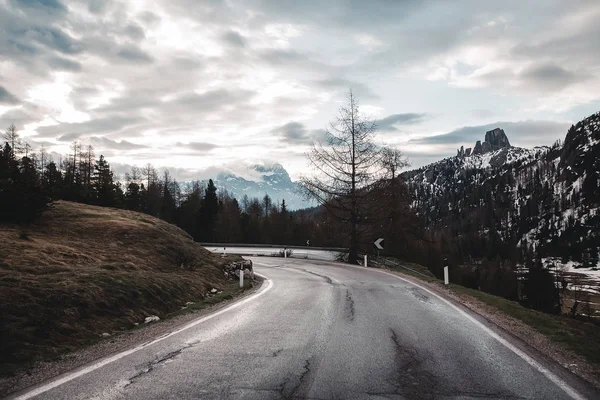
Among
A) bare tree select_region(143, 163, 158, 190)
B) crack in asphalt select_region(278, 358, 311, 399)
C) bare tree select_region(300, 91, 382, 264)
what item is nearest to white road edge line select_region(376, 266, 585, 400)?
crack in asphalt select_region(278, 358, 311, 399)

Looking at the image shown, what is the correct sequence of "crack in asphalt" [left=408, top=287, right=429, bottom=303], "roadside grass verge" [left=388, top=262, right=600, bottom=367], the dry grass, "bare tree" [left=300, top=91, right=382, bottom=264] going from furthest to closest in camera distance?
"bare tree" [left=300, top=91, right=382, bottom=264] → "crack in asphalt" [left=408, top=287, right=429, bottom=303] → the dry grass → "roadside grass verge" [left=388, top=262, right=600, bottom=367]

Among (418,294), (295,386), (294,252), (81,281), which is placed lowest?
(418,294)

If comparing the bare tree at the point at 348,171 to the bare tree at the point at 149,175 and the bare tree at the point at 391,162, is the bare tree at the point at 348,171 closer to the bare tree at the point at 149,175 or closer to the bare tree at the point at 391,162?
the bare tree at the point at 391,162

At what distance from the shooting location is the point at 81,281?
8.98 meters

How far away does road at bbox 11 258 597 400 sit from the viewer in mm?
4293

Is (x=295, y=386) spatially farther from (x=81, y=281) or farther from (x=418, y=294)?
(x=418, y=294)

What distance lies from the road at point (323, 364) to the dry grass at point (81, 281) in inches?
64.0

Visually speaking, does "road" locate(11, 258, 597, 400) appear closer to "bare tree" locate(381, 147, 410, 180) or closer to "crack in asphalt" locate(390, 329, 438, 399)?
"crack in asphalt" locate(390, 329, 438, 399)

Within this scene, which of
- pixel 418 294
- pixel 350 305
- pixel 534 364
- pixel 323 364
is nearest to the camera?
pixel 323 364

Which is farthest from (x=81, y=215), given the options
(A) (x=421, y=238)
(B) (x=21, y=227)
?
(A) (x=421, y=238)

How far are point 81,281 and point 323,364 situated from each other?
254 inches

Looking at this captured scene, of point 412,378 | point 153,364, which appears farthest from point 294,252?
point 412,378

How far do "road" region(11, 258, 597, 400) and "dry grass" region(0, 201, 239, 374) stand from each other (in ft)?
5.34

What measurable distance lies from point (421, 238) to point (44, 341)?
33470 millimetres
